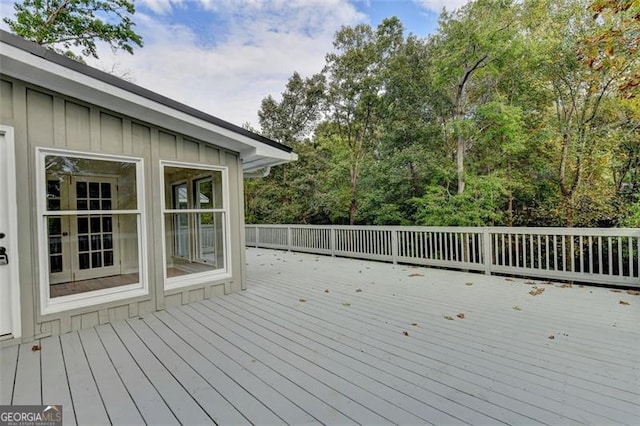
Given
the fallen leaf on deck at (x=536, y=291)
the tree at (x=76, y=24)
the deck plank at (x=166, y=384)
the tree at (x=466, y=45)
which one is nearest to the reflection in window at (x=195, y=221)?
the deck plank at (x=166, y=384)

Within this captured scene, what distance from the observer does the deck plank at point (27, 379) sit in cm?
197

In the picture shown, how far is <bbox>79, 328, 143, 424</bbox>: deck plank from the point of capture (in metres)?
1.78

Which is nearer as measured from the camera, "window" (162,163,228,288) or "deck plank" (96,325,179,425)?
"deck plank" (96,325,179,425)

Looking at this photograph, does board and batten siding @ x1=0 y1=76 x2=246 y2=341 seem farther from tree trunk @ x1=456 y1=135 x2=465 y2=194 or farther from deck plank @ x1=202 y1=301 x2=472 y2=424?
tree trunk @ x1=456 y1=135 x2=465 y2=194

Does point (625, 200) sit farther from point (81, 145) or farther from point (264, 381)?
point (81, 145)

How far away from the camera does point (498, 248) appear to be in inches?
214

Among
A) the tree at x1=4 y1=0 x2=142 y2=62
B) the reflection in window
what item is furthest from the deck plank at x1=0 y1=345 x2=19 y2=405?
the tree at x1=4 y1=0 x2=142 y2=62

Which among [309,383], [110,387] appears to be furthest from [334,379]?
[110,387]

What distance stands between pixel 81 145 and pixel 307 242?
6250mm

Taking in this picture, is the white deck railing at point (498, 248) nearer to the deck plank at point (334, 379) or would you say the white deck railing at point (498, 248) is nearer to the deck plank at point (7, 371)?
the deck plank at point (334, 379)

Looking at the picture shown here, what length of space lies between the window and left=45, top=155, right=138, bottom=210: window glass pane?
0.45 m

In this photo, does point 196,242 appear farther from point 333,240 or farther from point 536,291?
point 536,291

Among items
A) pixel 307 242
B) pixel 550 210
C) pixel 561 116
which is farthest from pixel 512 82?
pixel 307 242

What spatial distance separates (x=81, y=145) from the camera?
128 inches
